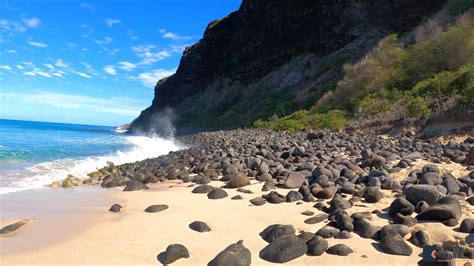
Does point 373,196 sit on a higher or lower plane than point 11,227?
higher

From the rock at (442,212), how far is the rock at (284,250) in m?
1.31

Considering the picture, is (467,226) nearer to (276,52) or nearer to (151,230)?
(151,230)

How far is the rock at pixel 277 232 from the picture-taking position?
376 centimetres

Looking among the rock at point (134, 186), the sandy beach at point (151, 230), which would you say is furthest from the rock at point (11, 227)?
the rock at point (134, 186)

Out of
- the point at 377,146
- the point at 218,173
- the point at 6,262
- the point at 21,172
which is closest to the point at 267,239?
the point at 6,262

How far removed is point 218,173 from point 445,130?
6.97 metres

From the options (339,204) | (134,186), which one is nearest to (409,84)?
(134,186)

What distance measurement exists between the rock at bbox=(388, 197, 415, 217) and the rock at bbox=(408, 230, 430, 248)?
0.57 metres

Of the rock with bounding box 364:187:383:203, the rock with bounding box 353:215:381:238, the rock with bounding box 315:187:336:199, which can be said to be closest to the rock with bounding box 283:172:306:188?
the rock with bounding box 315:187:336:199

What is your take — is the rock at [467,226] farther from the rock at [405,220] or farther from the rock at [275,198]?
the rock at [275,198]

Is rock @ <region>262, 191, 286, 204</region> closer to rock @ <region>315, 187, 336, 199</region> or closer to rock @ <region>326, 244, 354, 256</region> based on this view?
rock @ <region>315, 187, 336, 199</region>

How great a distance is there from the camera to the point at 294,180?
236 inches

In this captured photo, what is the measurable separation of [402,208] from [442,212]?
0.37 meters

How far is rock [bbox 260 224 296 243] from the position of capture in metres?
3.76
